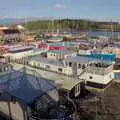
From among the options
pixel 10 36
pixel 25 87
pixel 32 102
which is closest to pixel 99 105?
pixel 25 87

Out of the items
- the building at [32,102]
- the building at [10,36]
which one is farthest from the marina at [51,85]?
the building at [10,36]

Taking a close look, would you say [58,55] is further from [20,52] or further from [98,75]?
[98,75]

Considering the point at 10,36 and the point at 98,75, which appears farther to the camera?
the point at 10,36

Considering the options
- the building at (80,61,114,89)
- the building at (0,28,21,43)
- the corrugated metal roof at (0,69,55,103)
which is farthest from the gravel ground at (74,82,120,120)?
the building at (0,28,21,43)

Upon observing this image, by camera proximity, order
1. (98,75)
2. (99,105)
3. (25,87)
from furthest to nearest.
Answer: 1. (98,75)
2. (99,105)
3. (25,87)

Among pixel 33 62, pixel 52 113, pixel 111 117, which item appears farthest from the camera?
pixel 33 62

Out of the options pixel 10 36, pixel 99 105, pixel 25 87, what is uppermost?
pixel 10 36

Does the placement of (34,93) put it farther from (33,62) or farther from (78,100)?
(33,62)

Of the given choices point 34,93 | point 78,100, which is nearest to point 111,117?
point 78,100

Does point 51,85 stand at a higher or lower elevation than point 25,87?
lower
